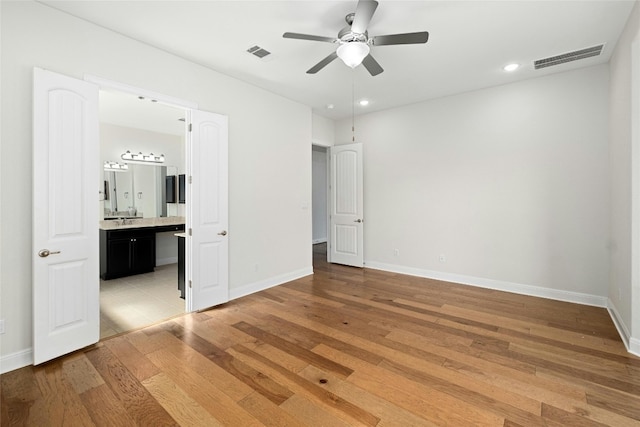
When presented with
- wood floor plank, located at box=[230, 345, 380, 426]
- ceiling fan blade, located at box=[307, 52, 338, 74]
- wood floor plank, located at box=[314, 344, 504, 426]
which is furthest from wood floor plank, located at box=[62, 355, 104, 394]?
ceiling fan blade, located at box=[307, 52, 338, 74]

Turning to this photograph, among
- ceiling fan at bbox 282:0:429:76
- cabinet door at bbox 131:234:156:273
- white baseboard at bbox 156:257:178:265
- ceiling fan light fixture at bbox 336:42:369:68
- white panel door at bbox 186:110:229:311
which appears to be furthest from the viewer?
white baseboard at bbox 156:257:178:265

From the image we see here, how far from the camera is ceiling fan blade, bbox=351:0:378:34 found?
2061 millimetres

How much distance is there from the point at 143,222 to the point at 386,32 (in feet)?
18.0

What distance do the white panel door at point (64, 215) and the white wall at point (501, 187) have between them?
14.5 ft

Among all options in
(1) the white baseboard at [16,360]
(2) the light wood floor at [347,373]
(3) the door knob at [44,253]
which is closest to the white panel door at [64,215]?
(3) the door knob at [44,253]

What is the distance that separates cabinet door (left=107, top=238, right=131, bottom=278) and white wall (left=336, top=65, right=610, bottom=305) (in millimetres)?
4479

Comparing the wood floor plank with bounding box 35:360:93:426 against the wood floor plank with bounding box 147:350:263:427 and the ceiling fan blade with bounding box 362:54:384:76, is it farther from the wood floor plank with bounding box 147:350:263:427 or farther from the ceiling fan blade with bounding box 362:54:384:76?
the ceiling fan blade with bounding box 362:54:384:76

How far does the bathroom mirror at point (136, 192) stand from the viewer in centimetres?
570

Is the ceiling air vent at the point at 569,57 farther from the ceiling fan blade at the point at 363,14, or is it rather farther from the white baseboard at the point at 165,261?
the white baseboard at the point at 165,261

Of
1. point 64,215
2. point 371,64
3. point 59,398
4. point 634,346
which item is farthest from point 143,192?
point 634,346

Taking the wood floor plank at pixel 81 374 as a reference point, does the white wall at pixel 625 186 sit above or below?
above

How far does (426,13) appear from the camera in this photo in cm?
258

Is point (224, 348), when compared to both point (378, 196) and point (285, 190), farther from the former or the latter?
point (378, 196)

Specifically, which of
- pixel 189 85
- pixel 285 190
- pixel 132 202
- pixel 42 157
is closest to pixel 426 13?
pixel 189 85
